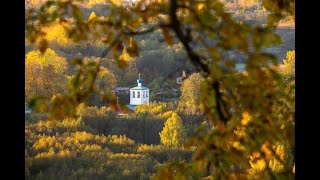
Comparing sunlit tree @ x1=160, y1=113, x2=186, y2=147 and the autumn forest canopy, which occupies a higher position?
the autumn forest canopy

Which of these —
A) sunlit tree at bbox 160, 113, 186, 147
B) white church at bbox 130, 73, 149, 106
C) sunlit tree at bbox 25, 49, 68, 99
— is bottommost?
sunlit tree at bbox 160, 113, 186, 147

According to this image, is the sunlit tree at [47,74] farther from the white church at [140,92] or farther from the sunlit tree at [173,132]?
the sunlit tree at [173,132]

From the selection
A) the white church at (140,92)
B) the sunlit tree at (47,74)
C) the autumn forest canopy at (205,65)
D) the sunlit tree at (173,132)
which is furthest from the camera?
the sunlit tree at (173,132)

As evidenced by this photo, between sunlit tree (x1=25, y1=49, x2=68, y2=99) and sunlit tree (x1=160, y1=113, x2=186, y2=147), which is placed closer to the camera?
sunlit tree (x1=25, y1=49, x2=68, y2=99)

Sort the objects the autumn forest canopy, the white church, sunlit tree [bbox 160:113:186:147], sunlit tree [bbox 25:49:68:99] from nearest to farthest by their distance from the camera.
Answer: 1. the autumn forest canopy
2. sunlit tree [bbox 25:49:68:99]
3. the white church
4. sunlit tree [bbox 160:113:186:147]

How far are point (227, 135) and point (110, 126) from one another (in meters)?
10.0

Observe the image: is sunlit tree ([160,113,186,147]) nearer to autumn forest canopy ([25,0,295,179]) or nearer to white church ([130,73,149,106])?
white church ([130,73,149,106])

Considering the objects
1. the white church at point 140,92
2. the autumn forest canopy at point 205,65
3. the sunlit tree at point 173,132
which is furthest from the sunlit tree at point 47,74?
the autumn forest canopy at point 205,65

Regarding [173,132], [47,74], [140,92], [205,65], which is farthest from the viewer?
[173,132]

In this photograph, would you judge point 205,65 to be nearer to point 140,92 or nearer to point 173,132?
point 140,92

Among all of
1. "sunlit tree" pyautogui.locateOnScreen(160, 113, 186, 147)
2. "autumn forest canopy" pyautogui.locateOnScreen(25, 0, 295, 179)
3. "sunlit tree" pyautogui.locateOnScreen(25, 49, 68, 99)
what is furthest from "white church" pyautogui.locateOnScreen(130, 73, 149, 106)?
"autumn forest canopy" pyautogui.locateOnScreen(25, 0, 295, 179)

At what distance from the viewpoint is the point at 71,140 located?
9.88 m

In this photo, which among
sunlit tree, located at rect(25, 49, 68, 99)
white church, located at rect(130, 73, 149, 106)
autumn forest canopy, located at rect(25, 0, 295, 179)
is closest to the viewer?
autumn forest canopy, located at rect(25, 0, 295, 179)

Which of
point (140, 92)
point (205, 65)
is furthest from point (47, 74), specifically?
point (205, 65)
